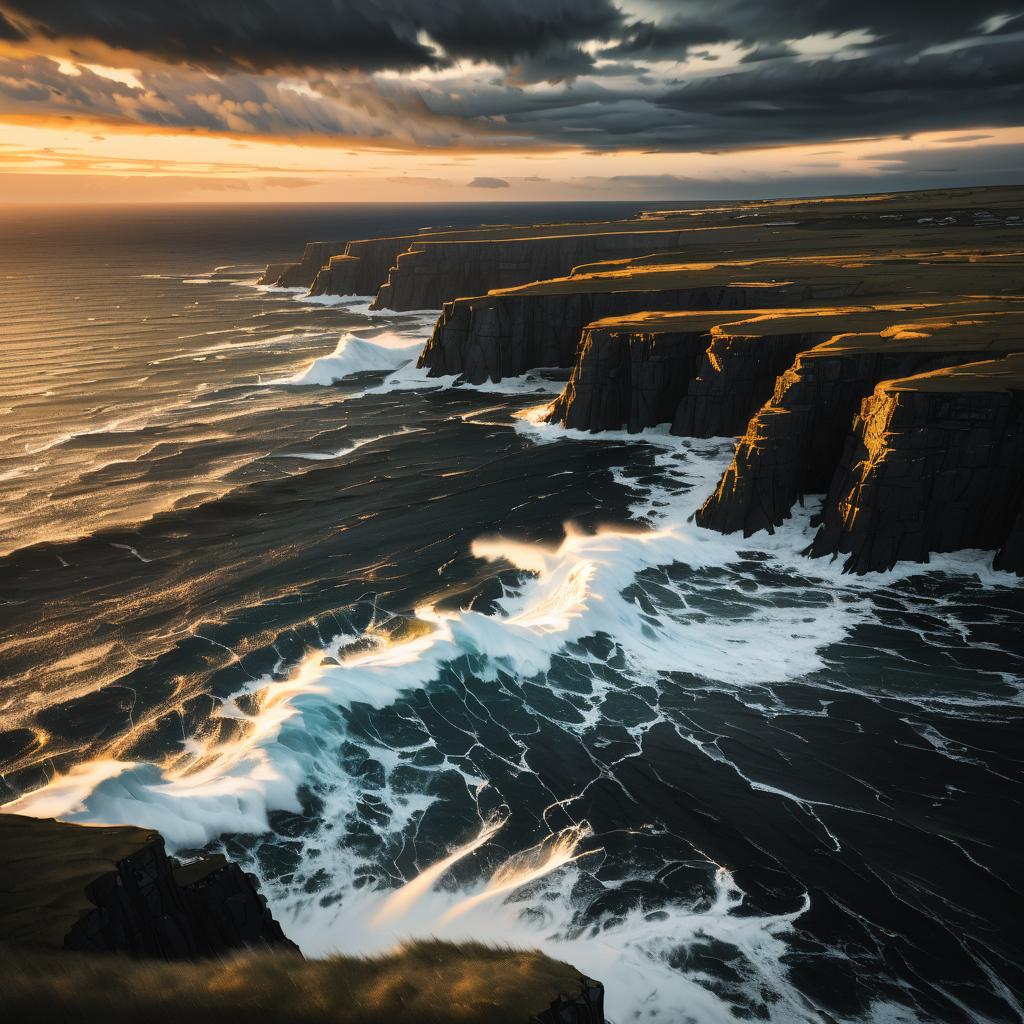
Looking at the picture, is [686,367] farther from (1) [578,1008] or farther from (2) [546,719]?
(1) [578,1008]

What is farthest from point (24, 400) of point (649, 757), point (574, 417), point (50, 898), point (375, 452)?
point (50, 898)

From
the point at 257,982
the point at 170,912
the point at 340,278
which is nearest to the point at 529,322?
the point at 340,278

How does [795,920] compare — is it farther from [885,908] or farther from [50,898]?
[50,898]

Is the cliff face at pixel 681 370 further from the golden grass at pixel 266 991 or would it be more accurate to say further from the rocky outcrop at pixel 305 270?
the rocky outcrop at pixel 305 270

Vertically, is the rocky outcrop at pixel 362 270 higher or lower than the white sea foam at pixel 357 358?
higher

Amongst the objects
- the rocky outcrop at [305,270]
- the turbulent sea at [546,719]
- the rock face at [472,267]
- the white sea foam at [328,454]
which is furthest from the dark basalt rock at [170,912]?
the rocky outcrop at [305,270]

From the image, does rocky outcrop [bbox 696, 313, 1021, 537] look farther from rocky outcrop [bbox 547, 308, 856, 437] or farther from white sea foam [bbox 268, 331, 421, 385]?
white sea foam [bbox 268, 331, 421, 385]

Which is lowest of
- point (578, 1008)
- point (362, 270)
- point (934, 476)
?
point (362, 270)

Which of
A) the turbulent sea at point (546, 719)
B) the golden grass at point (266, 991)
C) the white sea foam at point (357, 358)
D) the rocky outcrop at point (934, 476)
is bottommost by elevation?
the white sea foam at point (357, 358)
